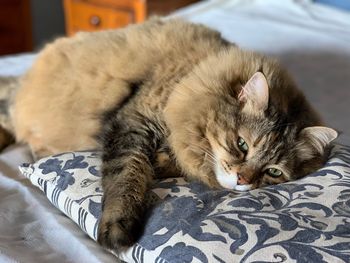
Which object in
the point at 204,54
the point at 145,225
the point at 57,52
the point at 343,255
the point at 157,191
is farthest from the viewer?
the point at 57,52

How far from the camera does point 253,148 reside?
1.25 metres

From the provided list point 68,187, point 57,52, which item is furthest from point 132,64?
point 68,187

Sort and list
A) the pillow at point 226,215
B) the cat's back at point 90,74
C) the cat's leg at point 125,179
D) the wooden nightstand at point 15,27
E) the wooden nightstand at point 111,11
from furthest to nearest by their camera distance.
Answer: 1. the wooden nightstand at point 15,27
2. the wooden nightstand at point 111,11
3. the cat's back at point 90,74
4. the cat's leg at point 125,179
5. the pillow at point 226,215

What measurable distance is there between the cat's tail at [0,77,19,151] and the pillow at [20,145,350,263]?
0.39 m

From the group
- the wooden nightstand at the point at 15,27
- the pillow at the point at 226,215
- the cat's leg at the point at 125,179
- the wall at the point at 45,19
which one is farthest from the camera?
the wall at the point at 45,19

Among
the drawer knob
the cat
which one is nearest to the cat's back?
the cat

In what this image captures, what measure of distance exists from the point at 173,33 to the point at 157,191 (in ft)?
2.10

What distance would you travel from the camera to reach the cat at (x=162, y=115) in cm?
124

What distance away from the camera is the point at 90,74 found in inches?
63.1

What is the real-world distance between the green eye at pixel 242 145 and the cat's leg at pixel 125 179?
8.8 inches

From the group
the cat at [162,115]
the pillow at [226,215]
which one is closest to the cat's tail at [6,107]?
the cat at [162,115]

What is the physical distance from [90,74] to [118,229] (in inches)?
26.2

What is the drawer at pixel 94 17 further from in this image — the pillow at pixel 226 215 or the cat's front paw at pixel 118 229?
the cat's front paw at pixel 118 229

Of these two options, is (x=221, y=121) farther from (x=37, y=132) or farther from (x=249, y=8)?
(x=249, y=8)
